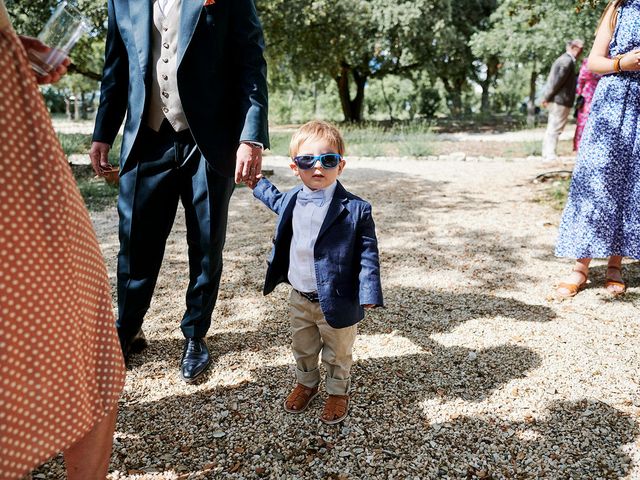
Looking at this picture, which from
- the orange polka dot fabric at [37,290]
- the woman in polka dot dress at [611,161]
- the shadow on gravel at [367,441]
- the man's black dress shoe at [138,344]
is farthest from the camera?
the woman in polka dot dress at [611,161]

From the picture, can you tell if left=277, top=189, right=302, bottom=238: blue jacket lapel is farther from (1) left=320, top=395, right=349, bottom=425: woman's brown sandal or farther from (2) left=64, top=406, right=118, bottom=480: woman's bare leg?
(2) left=64, top=406, right=118, bottom=480: woman's bare leg

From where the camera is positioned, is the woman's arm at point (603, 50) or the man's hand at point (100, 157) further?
the woman's arm at point (603, 50)

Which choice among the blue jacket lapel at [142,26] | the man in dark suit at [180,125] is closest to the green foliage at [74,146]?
the man in dark suit at [180,125]

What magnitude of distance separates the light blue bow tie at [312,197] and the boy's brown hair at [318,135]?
0.62 ft

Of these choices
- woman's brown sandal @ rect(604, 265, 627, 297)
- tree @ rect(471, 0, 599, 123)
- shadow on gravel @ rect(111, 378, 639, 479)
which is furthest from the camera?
tree @ rect(471, 0, 599, 123)

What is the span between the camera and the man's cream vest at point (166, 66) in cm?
224

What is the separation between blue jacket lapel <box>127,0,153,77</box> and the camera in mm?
2221

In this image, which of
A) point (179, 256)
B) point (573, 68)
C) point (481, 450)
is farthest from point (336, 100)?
point (481, 450)

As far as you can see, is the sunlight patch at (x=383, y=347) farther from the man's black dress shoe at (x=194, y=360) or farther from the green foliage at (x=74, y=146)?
the green foliage at (x=74, y=146)

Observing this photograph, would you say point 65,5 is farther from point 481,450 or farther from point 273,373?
point 481,450

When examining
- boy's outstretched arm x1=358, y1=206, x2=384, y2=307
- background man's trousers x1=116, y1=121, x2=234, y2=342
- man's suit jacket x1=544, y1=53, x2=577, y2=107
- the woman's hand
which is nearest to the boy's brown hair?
boy's outstretched arm x1=358, y1=206, x2=384, y2=307

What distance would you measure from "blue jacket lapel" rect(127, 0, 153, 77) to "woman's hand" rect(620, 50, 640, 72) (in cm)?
293

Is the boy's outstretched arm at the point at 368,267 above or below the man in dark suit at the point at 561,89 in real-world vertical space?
below

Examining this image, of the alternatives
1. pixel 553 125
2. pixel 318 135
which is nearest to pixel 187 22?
pixel 318 135
